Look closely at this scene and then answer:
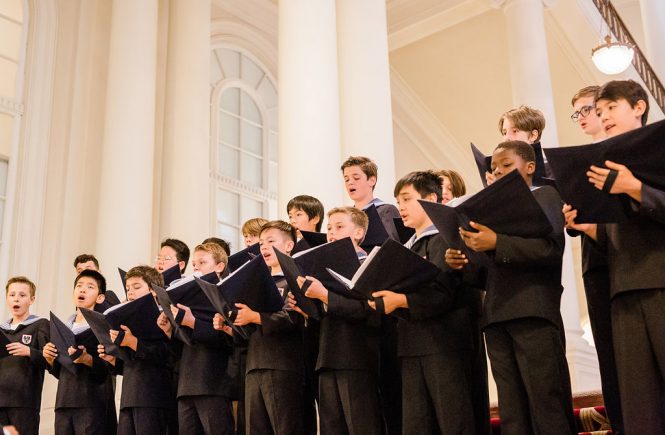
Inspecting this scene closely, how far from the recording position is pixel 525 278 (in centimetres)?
308

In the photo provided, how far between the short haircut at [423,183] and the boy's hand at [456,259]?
14.3 inches

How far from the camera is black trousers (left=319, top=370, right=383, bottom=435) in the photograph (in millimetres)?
3512

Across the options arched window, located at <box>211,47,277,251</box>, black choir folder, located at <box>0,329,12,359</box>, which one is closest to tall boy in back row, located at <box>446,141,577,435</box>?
black choir folder, located at <box>0,329,12,359</box>

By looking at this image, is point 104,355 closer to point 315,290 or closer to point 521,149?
point 315,290

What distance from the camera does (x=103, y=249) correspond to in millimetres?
7324

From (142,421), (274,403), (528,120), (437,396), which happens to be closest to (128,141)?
(142,421)

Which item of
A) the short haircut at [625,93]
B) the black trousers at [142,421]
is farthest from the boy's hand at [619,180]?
the black trousers at [142,421]

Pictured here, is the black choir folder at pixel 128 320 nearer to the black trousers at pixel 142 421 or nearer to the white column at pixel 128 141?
the black trousers at pixel 142 421

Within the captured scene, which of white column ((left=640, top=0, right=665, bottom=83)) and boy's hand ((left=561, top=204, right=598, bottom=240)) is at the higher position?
white column ((left=640, top=0, right=665, bottom=83))

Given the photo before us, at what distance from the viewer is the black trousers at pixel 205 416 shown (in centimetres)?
412

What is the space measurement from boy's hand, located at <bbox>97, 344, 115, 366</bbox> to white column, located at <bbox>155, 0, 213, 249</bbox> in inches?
133

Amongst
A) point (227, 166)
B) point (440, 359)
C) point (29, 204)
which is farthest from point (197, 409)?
point (227, 166)

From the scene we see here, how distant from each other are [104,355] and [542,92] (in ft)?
21.5

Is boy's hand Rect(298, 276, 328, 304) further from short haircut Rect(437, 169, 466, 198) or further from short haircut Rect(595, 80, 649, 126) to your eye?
short haircut Rect(595, 80, 649, 126)
